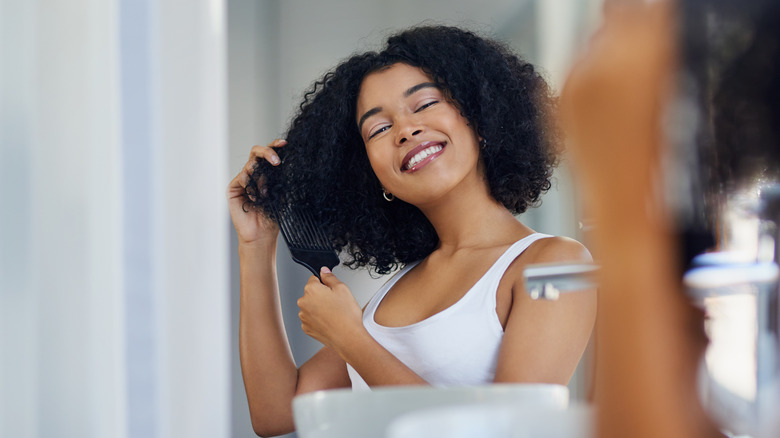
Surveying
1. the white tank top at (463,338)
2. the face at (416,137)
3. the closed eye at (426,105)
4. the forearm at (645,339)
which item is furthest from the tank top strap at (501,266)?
the forearm at (645,339)

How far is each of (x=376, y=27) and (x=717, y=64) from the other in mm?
1310

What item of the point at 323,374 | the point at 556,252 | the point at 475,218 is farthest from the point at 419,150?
the point at 323,374

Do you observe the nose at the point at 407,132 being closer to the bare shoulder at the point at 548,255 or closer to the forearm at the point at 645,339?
the bare shoulder at the point at 548,255

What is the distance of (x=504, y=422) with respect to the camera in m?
0.42

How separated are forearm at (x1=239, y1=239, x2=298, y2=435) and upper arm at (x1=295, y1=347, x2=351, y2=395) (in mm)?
26

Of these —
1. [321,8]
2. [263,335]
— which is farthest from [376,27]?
[263,335]

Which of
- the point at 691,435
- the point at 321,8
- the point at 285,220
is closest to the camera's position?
the point at 691,435

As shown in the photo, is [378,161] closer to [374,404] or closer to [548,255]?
[548,255]

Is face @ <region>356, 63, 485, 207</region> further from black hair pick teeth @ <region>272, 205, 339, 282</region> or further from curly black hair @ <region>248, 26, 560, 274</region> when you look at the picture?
black hair pick teeth @ <region>272, 205, 339, 282</region>

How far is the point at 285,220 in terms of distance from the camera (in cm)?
120

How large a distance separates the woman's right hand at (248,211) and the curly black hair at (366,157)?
0.05 feet

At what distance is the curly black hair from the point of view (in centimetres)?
114

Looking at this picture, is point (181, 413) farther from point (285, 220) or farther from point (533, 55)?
point (533, 55)

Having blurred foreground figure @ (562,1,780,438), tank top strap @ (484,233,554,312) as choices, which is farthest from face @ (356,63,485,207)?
blurred foreground figure @ (562,1,780,438)
